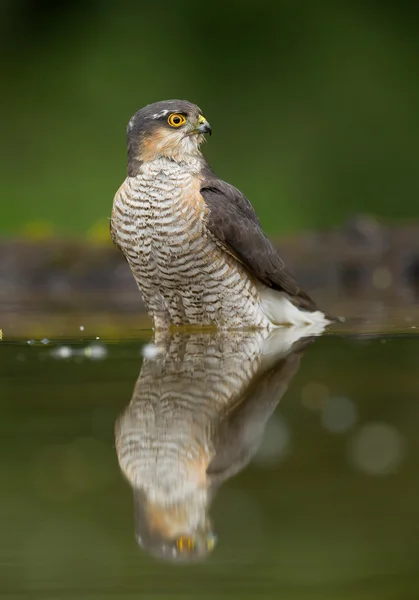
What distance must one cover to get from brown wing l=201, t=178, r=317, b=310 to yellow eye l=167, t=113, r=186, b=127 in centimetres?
23

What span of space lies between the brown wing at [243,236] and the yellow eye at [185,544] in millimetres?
2551

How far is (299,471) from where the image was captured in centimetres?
168

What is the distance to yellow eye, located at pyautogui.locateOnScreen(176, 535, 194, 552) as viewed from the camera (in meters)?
1.41

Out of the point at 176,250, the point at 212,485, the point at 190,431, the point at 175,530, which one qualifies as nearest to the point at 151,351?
the point at 176,250

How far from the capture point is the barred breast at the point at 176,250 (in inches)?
153

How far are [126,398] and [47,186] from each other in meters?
7.66

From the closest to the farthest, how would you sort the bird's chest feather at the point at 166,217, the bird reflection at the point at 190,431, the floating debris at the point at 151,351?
the bird reflection at the point at 190,431
the floating debris at the point at 151,351
the bird's chest feather at the point at 166,217

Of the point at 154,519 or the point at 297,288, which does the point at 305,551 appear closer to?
the point at 154,519

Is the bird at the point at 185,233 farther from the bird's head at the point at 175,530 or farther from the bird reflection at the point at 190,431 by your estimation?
the bird's head at the point at 175,530

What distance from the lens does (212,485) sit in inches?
64.5

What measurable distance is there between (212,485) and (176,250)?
2.32 m

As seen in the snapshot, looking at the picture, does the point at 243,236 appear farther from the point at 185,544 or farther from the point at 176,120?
the point at 185,544

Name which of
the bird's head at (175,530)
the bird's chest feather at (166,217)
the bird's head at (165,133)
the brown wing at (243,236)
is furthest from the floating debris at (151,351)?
the bird's head at (175,530)

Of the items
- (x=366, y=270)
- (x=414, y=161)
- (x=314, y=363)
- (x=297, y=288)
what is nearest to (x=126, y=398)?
(x=314, y=363)
